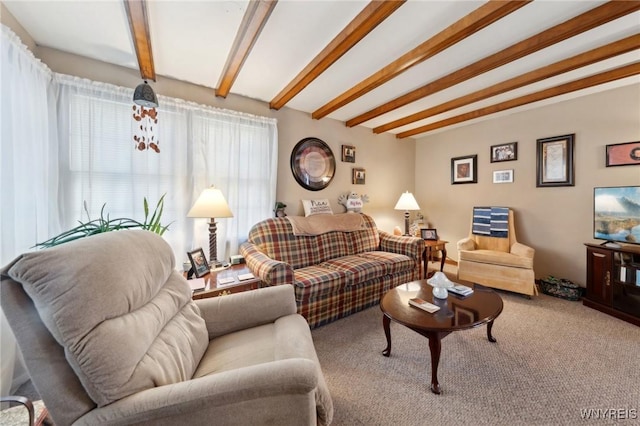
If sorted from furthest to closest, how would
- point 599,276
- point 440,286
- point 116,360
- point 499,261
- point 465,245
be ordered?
point 465,245 < point 499,261 < point 599,276 < point 440,286 < point 116,360

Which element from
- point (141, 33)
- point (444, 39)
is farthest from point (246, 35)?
point (444, 39)

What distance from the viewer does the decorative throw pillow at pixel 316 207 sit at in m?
3.20

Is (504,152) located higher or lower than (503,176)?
higher

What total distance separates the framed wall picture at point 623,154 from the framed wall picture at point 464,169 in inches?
52.7

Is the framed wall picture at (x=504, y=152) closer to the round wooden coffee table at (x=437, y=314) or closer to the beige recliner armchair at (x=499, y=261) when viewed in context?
the beige recliner armchair at (x=499, y=261)

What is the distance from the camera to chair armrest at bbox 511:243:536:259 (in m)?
2.78

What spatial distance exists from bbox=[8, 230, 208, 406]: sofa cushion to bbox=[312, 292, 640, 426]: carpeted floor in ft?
3.25

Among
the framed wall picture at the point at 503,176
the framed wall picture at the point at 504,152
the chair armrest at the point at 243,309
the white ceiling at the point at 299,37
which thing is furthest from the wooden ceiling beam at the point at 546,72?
the chair armrest at the point at 243,309

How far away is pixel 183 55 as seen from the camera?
1986 mm

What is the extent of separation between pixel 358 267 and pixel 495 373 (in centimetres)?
128

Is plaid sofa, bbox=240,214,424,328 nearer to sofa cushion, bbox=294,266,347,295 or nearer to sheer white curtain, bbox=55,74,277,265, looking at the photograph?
sofa cushion, bbox=294,266,347,295

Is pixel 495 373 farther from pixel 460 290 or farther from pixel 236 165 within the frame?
pixel 236 165

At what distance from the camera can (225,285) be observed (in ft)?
5.97

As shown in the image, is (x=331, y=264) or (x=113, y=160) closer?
(x=113, y=160)
